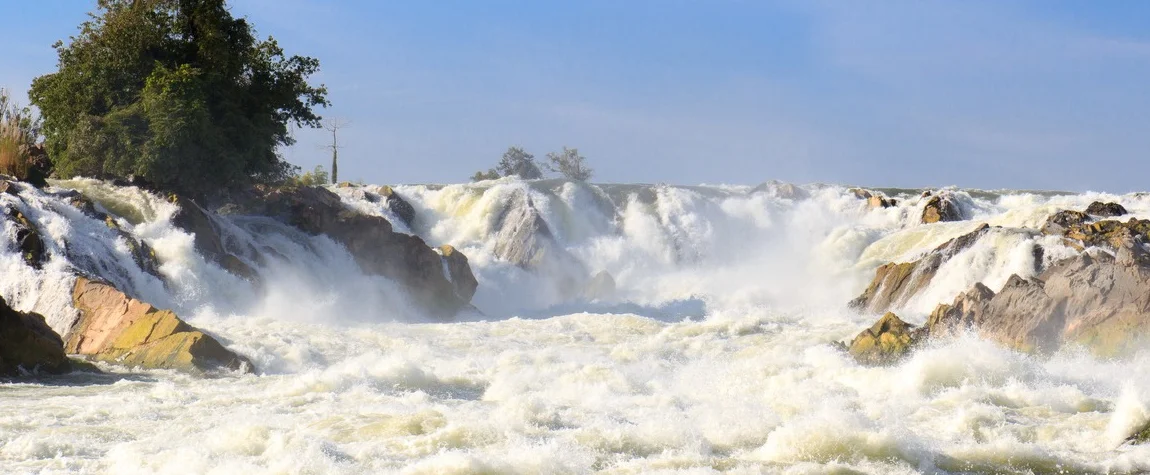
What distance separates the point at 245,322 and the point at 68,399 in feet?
27.4

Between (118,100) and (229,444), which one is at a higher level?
(118,100)

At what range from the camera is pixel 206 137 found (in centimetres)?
3153

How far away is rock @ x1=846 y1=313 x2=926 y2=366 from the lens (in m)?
19.3

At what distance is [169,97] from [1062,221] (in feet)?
81.2

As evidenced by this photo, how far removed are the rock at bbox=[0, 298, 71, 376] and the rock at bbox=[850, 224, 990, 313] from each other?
64.3 ft

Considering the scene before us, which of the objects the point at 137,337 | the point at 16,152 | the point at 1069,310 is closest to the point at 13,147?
the point at 16,152

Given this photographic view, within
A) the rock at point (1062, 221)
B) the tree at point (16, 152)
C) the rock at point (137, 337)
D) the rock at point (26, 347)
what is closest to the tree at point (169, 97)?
the tree at point (16, 152)

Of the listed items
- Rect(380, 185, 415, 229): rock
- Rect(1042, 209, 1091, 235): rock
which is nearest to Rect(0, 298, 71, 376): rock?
Rect(1042, 209, 1091, 235): rock

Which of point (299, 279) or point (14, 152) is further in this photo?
point (299, 279)

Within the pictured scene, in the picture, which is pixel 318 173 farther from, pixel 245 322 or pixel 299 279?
pixel 245 322

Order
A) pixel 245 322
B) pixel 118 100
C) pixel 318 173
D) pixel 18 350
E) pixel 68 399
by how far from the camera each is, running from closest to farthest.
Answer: pixel 68 399
pixel 18 350
pixel 245 322
pixel 118 100
pixel 318 173

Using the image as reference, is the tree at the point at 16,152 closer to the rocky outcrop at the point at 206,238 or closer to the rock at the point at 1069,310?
the rocky outcrop at the point at 206,238

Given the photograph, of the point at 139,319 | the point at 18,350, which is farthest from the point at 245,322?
the point at 18,350

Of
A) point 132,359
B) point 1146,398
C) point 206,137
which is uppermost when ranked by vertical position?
point 206,137
